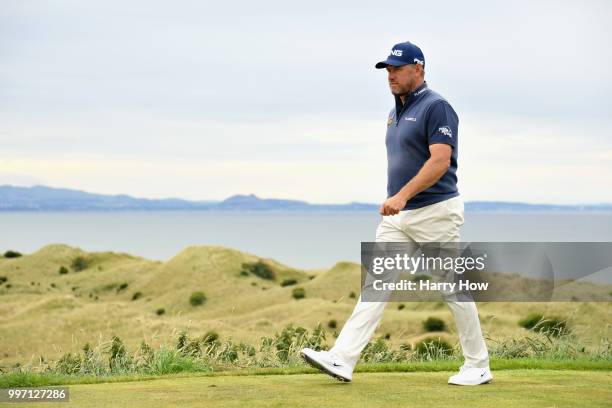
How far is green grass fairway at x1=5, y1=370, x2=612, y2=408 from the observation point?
7.15 m

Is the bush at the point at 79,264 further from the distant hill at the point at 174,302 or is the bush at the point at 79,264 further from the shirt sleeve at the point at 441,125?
the shirt sleeve at the point at 441,125

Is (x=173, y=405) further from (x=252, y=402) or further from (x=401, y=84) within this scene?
(x=401, y=84)

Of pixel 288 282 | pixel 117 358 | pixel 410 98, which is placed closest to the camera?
pixel 410 98

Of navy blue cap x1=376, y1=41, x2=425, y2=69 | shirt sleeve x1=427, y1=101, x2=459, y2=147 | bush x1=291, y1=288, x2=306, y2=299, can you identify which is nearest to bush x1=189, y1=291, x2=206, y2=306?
bush x1=291, y1=288, x2=306, y2=299

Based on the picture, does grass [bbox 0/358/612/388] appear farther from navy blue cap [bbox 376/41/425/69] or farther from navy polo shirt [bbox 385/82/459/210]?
navy blue cap [bbox 376/41/425/69]

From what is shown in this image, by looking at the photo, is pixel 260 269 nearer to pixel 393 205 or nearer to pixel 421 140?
pixel 421 140

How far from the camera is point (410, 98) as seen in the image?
7910 millimetres

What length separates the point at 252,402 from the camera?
7.20m

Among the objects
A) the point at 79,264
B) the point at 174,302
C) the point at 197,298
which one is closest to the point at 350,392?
the point at 197,298

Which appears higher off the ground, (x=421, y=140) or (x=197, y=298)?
(x=421, y=140)

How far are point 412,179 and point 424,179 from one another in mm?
116

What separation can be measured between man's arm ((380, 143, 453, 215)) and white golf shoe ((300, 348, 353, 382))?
4.01 ft

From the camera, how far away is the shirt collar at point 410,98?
7.90 metres

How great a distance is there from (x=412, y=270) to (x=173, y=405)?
7.42 feet
